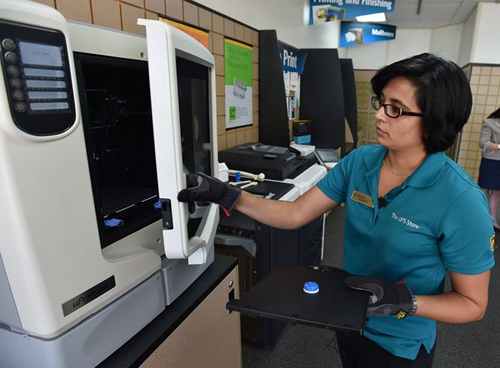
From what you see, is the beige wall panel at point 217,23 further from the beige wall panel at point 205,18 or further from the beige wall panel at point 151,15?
the beige wall panel at point 151,15

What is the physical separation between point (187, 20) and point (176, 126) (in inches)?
53.2

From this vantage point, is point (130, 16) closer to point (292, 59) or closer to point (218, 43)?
point (218, 43)

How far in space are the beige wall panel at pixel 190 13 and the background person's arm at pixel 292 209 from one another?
44.5 inches

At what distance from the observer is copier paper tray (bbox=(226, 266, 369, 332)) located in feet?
2.39

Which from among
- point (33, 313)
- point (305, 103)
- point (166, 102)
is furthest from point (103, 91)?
point (305, 103)

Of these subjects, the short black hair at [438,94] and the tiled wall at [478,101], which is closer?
the short black hair at [438,94]

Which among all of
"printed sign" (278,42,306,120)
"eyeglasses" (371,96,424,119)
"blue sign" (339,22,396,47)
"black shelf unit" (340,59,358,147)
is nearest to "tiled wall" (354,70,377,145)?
"blue sign" (339,22,396,47)

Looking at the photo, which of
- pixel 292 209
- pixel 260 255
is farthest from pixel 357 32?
pixel 292 209

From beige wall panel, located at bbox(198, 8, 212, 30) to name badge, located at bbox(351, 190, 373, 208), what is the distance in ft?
4.52

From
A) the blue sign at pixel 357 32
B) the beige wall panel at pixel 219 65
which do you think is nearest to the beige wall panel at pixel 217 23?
the beige wall panel at pixel 219 65

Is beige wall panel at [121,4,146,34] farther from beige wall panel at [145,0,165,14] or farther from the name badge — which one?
the name badge

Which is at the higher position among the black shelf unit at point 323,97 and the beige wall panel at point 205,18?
the beige wall panel at point 205,18

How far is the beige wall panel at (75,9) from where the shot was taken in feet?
3.71

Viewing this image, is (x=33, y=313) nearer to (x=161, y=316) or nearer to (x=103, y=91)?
(x=161, y=316)
